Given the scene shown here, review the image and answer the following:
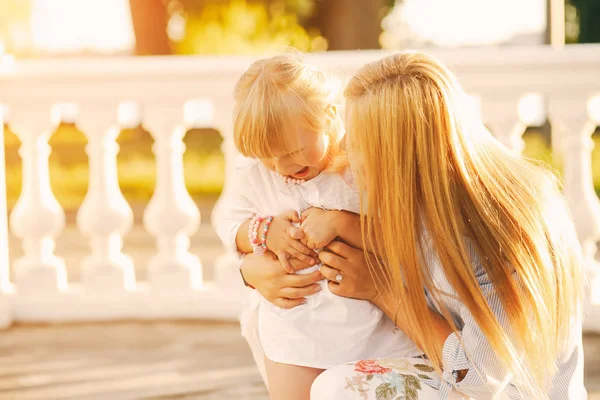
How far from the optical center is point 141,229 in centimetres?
697

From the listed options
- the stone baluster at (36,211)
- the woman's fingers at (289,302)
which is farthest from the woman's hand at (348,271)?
the stone baluster at (36,211)

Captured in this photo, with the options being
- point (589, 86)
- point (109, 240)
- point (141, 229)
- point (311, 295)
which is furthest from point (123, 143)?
point (311, 295)

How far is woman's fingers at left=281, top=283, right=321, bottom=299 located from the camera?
1866 millimetres

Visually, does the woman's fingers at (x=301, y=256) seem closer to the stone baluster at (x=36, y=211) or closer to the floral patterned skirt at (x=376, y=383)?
the floral patterned skirt at (x=376, y=383)

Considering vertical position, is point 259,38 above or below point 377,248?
above

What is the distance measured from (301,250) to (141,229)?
5.31 meters

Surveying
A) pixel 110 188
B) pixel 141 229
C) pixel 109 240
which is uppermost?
pixel 110 188

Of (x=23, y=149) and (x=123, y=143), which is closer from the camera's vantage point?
(x=23, y=149)

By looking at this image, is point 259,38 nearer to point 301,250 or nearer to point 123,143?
point 123,143

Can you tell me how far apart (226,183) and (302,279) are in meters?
1.48

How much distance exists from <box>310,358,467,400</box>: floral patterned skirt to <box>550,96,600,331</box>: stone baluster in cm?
161

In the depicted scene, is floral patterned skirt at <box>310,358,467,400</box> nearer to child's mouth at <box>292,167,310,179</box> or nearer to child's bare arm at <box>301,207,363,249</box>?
child's bare arm at <box>301,207,363,249</box>

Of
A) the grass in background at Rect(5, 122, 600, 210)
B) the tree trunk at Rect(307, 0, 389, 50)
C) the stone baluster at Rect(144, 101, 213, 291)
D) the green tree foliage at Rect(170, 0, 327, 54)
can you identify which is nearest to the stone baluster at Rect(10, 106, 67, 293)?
the stone baluster at Rect(144, 101, 213, 291)

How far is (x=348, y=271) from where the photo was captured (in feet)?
5.87
